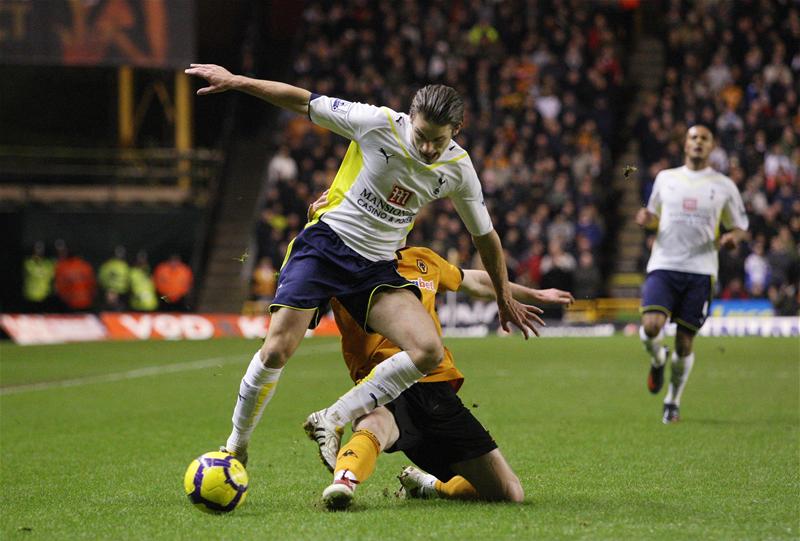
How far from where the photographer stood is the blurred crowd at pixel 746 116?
24.8 meters

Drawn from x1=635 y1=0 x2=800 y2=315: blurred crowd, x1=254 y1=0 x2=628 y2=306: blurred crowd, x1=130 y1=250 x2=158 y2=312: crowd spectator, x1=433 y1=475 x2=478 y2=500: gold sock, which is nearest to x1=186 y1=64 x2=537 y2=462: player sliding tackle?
x1=433 y1=475 x2=478 y2=500: gold sock

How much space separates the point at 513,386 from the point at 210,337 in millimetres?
10994

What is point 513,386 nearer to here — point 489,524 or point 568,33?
point 489,524

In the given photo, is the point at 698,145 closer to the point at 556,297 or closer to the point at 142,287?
the point at 556,297

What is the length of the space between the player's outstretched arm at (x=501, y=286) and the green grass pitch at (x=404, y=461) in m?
0.97

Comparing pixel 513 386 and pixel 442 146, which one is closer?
pixel 442 146

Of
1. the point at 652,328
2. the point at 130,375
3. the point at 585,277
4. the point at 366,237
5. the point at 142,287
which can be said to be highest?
the point at 366,237

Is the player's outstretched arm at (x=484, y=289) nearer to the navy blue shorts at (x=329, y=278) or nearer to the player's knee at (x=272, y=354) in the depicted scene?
the navy blue shorts at (x=329, y=278)

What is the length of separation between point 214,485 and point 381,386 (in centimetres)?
95

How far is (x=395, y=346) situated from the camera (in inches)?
255

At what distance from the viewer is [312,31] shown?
97.8ft

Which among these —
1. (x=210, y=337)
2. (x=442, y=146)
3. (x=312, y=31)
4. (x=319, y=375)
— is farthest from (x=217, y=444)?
(x=312, y=31)

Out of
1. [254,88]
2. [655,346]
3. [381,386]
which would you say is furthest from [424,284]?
[655,346]

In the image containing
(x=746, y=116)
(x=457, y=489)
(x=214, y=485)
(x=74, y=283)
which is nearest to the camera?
(x=214, y=485)
